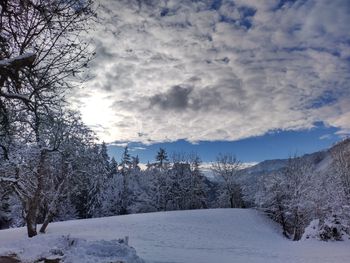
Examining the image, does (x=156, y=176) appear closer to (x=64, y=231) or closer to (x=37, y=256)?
(x=64, y=231)

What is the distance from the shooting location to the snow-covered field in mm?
22062

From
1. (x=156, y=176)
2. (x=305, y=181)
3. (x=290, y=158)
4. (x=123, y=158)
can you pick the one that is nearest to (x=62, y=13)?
(x=305, y=181)

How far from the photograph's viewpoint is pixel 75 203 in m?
54.5

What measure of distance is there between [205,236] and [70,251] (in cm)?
2410

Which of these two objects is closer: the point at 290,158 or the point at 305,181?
the point at 305,181

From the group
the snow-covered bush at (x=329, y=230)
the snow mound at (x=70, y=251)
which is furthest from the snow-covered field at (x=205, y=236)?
the snow mound at (x=70, y=251)

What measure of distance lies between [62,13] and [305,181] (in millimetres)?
44598

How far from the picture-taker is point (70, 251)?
11195mm

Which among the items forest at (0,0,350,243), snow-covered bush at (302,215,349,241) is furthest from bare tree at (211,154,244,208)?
snow-covered bush at (302,215,349,241)

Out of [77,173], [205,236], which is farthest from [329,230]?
[77,173]

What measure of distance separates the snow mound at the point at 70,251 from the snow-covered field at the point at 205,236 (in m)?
6.96

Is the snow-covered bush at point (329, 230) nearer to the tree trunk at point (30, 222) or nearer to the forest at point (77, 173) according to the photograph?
the forest at point (77, 173)

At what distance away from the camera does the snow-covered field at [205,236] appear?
22.1 m

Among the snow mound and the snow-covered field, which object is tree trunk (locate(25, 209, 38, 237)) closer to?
the snow-covered field
